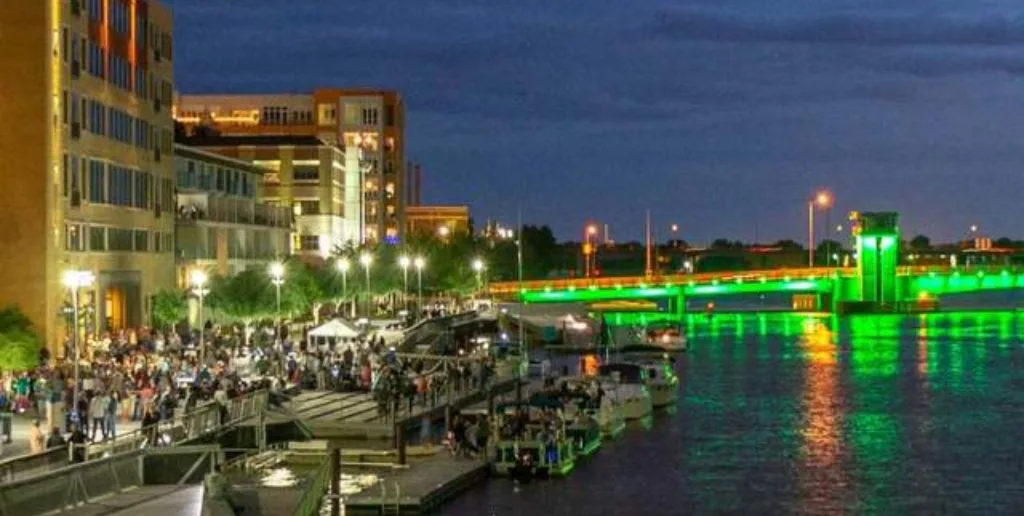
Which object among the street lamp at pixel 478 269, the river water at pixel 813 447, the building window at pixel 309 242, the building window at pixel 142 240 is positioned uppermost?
the building window at pixel 309 242

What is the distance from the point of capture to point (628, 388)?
7600cm

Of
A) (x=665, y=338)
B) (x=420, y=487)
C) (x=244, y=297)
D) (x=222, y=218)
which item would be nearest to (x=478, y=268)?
(x=665, y=338)

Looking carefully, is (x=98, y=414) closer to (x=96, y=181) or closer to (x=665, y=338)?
(x=96, y=181)

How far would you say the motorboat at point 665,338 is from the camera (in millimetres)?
128000

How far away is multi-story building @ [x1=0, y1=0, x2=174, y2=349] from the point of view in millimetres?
69500

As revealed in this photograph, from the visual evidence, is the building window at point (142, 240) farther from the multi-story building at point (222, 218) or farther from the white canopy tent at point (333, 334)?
the white canopy tent at point (333, 334)

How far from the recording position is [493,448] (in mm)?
54281

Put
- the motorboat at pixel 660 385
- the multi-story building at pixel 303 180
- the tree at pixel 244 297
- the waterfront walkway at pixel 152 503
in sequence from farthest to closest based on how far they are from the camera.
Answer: the multi-story building at pixel 303 180 < the tree at pixel 244 297 < the motorboat at pixel 660 385 < the waterfront walkway at pixel 152 503

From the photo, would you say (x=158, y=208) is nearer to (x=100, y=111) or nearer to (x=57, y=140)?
(x=100, y=111)

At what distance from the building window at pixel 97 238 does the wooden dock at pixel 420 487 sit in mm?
28101

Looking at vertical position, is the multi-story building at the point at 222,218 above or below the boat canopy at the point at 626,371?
above

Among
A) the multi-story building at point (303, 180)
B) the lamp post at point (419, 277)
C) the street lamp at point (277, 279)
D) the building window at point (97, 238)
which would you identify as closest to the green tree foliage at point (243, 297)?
the street lamp at point (277, 279)

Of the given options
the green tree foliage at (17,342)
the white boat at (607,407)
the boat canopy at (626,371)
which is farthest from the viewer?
the boat canopy at (626,371)

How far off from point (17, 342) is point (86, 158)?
612 inches
